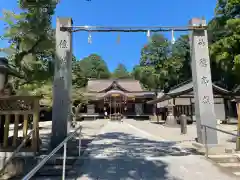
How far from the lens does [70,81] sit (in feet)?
19.9

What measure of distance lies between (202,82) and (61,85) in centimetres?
417

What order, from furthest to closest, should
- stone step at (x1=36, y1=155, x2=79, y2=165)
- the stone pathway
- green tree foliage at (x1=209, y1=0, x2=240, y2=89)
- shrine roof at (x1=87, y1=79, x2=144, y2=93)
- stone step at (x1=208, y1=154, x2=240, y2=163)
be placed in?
1. shrine roof at (x1=87, y1=79, x2=144, y2=93)
2. green tree foliage at (x1=209, y1=0, x2=240, y2=89)
3. stone step at (x1=208, y1=154, x2=240, y2=163)
4. stone step at (x1=36, y1=155, x2=79, y2=165)
5. the stone pathway

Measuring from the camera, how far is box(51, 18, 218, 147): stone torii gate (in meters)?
5.61

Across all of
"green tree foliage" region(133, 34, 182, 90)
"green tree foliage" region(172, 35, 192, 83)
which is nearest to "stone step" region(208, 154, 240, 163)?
"green tree foliage" region(133, 34, 182, 90)

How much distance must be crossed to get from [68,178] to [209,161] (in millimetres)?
3284

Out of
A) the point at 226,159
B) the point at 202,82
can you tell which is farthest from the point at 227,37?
the point at 226,159

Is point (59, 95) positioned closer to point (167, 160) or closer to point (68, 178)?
point (68, 178)

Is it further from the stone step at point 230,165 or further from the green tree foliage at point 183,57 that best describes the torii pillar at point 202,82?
the green tree foliage at point 183,57

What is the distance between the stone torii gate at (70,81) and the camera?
5.61 metres

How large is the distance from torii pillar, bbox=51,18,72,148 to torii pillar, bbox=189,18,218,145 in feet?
12.5

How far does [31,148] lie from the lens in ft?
15.7

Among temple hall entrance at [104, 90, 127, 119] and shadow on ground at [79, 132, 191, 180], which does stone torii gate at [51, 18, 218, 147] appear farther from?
temple hall entrance at [104, 90, 127, 119]

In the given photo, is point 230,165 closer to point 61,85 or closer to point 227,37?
point 61,85

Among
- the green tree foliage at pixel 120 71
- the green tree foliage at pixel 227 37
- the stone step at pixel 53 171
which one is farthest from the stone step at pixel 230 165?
the green tree foliage at pixel 120 71
